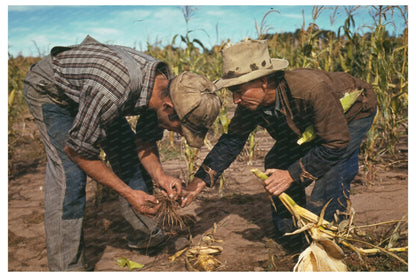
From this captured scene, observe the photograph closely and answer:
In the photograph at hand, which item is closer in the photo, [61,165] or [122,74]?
[122,74]

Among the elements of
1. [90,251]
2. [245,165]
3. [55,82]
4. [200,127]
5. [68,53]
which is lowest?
[90,251]

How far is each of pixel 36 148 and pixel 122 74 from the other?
12.6 feet

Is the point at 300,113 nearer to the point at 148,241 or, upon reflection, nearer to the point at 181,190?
the point at 181,190

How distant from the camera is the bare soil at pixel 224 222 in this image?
96.6 inches

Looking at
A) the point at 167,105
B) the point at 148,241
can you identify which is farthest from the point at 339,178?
the point at 148,241

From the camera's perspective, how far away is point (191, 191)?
249 centimetres

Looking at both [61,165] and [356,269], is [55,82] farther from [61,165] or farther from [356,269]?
[356,269]

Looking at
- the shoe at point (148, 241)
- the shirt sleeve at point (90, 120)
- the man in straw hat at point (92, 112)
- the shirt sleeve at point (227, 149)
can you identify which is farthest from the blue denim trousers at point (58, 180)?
the shirt sleeve at point (227, 149)

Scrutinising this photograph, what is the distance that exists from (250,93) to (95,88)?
3.01ft

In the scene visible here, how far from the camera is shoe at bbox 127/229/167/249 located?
8.66ft

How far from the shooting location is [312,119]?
6.79 ft

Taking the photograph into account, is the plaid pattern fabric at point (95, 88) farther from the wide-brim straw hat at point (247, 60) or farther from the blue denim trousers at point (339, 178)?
the blue denim trousers at point (339, 178)

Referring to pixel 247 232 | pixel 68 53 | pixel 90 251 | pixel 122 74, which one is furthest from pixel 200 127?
pixel 90 251

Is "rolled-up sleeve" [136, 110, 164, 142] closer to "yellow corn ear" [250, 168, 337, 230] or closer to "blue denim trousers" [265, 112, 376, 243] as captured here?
"yellow corn ear" [250, 168, 337, 230]
